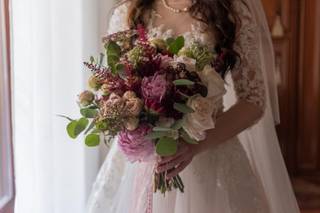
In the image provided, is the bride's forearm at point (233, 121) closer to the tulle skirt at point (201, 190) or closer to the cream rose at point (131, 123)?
the tulle skirt at point (201, 190)

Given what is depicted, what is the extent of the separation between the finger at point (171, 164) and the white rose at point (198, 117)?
9cm

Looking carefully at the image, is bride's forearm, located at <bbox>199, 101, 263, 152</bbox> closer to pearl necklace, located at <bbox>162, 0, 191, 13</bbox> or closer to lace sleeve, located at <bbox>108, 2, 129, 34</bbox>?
pearl necklace, located at <bbox>162, 0, 191, 13</bbox>

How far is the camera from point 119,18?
1.36 metres

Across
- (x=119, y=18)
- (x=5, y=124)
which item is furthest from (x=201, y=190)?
(x=5, y=124)

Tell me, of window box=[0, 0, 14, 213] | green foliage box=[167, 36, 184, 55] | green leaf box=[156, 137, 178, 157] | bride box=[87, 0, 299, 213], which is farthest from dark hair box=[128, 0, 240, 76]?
window box=[0, 0, 14, 213]

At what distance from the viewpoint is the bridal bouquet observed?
96 cm

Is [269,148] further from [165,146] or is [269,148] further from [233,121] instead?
[165,146]

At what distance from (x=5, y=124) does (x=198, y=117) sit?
2.67 ft

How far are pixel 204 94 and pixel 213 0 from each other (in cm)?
35

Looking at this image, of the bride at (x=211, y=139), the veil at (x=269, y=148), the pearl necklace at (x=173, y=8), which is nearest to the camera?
the bride at (x=211, y=139)

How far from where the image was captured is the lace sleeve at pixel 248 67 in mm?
1184

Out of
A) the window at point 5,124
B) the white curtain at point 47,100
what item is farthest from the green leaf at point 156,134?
the window at point 5,124

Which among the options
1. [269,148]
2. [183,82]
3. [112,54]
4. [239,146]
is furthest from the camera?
[269,148]

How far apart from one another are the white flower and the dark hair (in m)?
0.23
